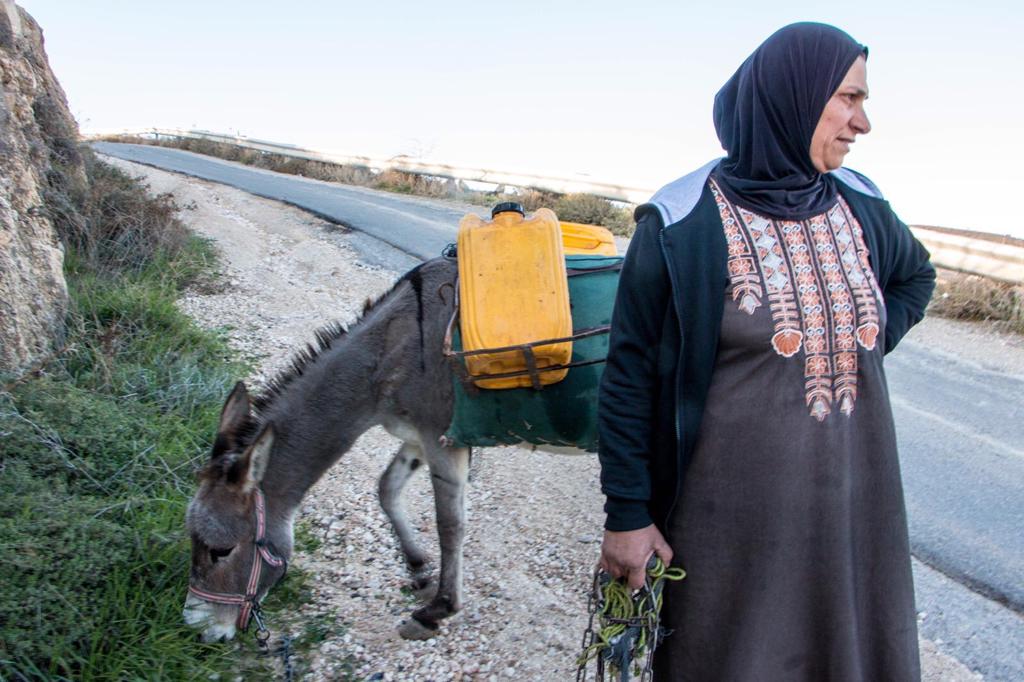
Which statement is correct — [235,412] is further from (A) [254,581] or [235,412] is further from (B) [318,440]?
(A) [254,581]

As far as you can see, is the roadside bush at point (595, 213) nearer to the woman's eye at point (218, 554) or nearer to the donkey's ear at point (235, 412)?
the donkey's ear at point (235, 412)

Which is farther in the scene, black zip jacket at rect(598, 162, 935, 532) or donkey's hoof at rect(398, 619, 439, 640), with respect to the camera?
donkey's hoof at rect(398, 619, 439, 640)

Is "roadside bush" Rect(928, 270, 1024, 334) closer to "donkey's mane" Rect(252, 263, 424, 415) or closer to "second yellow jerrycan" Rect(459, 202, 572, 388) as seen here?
"second yellow jerrycan" Rect(459, 202, 572, 388)

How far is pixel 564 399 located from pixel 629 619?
45.5 inches

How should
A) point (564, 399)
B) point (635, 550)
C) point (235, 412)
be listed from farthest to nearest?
point (235, 412) < point (564, 399) < point (635, 550)

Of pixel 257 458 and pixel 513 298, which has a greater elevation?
pixel 513 298

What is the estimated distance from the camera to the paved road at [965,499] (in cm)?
323

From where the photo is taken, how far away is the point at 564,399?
9.53 feet

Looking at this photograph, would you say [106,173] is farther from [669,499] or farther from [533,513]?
[669,499]

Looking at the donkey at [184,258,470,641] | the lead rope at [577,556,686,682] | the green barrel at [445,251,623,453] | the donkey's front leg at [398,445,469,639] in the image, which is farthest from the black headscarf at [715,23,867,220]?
the donkey's front leg at [398,445,469,639]

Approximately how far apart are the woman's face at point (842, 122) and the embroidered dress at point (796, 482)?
13 centimetres

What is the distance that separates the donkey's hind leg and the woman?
2.00m

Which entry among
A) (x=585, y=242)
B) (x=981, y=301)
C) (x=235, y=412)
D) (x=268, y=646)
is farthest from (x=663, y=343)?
(x=981, y=301)

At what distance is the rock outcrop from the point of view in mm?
4590
